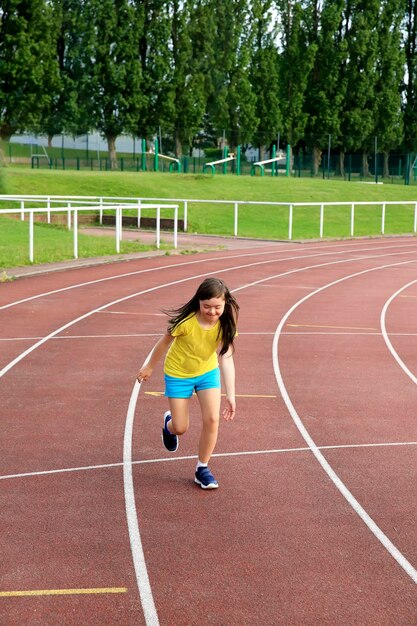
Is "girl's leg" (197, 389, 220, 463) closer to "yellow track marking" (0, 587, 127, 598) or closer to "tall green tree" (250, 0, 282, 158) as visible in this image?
"yellow track marking" (0, 587, 127, 598)

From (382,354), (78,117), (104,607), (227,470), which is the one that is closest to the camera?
(104,607)

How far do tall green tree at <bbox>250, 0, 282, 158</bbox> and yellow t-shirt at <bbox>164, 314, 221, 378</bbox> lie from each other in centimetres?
6220

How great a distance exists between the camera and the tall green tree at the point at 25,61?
58.0 m

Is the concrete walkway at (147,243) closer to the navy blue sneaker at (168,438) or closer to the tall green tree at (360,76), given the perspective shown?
the navy blue sneaker at (168,438)

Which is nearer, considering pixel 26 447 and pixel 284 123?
pixel 26 447

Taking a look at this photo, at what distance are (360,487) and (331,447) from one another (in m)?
1.09

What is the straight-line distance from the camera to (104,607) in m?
4.86

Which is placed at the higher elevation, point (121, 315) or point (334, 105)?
point (334, 105)

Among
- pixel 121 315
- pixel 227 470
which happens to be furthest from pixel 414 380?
pixel 121 315

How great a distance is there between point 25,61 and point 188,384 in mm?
54847

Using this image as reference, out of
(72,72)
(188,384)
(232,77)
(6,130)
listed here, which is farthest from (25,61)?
(188,384)

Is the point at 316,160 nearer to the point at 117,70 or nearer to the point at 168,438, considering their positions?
the point at 117,70

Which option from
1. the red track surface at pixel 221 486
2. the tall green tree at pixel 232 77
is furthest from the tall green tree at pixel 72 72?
the red track surface at pixel 221 486

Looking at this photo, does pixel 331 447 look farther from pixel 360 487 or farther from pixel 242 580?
pixel 242 580
